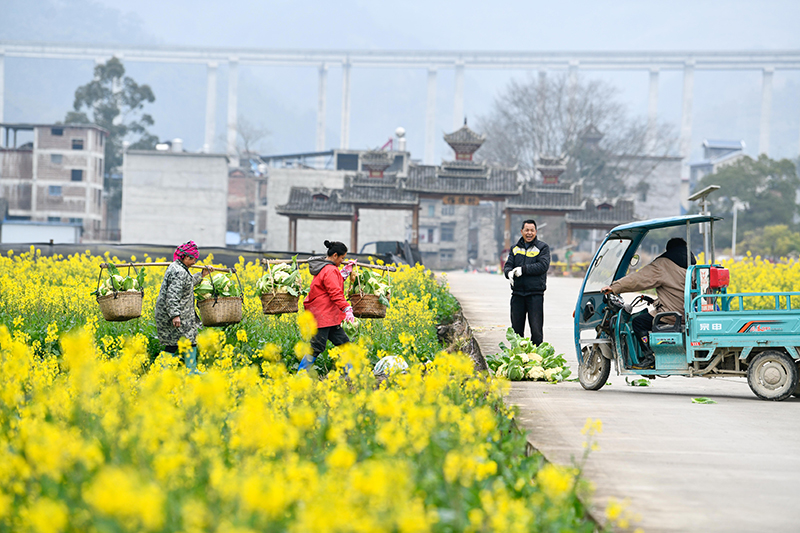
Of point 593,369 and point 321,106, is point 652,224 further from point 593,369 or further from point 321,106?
point 321,106

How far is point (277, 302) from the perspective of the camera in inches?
343

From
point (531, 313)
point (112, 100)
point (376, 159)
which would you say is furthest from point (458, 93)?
point (531, 313)

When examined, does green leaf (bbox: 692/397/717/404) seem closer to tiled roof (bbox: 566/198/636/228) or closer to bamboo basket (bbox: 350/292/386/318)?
Result: bamboo basket (bbox: 350/292/386/318)

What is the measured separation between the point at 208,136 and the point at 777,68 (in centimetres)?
8396

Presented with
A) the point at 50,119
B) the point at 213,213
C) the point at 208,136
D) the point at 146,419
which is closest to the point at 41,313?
the point at 146,419

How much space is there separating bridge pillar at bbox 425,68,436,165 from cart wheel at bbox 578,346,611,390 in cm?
10323

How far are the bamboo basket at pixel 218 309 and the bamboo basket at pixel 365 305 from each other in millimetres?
1348

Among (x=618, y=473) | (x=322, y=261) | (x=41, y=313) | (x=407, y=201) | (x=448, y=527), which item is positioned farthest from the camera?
(x=407, y=201)

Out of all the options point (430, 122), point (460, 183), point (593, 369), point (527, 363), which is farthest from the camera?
point (430, 122)

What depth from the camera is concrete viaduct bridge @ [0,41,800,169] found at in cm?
11150

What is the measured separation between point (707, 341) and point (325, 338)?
3.84 metres

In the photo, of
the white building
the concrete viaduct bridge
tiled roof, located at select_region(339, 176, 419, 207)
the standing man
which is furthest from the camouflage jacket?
the concrete viaduct bridge

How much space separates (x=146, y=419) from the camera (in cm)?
325

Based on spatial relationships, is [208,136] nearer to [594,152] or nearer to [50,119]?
[50,119]
